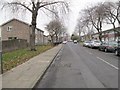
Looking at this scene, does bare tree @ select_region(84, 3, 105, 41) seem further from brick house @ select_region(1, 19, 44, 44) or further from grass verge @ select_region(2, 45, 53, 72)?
grass verge @ select_region(2, 45, 53, 72)

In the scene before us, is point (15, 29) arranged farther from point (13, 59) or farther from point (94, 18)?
point (13, 59)

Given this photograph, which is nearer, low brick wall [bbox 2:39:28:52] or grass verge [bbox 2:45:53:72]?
grass verge [bbox 2:45:53:72]

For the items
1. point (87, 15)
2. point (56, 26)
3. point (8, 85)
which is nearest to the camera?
point (8, 85)

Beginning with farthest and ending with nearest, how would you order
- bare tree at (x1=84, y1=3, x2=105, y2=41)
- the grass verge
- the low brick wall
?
bare tree at (x1=84, y1=3, x2=105, y2=41), the low brick wall, the grass verge

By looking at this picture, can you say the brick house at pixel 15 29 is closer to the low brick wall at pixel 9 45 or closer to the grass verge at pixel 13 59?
the low brick wall at pixel 9 45

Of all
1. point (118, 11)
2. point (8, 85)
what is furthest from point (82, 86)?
point (118, 11)

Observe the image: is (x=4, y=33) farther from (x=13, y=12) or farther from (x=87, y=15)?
(x=13, y=12)

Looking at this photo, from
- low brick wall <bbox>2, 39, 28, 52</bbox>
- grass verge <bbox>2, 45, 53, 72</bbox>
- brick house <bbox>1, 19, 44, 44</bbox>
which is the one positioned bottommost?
grass verge <bbox>2, 45, 53, 72</bbox>

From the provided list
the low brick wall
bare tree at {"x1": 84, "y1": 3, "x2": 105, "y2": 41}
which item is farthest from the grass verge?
bare tree at {"x1": 84, "y1": 3, "x2": 105, "y2": 41}

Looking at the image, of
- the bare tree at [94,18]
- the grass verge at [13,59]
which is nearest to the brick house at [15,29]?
the bare tree at [94,18]

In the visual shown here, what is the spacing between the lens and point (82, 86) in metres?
9.42

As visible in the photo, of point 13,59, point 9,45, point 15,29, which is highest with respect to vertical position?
point 15,29

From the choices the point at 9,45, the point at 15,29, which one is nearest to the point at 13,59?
the point at 9,45

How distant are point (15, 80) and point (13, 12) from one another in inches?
1093
